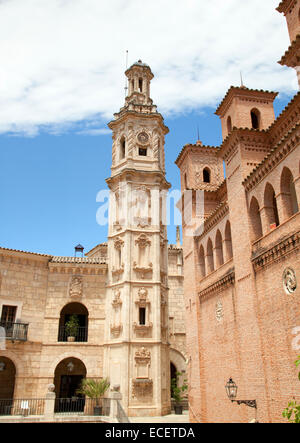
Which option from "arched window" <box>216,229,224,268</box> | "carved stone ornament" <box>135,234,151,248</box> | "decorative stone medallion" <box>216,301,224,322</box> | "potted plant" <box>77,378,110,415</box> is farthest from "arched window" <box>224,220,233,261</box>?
"potted plant" <box>77,378,110,415</box>

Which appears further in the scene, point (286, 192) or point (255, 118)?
point (255, 118)

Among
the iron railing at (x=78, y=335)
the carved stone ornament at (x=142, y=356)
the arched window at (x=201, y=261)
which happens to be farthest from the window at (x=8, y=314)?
the arched window at (x=201, y=261)

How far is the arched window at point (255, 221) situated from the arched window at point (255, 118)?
11.8 ft

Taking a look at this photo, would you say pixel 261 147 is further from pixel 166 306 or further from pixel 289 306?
pixel 166 306

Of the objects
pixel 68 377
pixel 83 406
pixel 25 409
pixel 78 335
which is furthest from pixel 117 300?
pixel 25 409

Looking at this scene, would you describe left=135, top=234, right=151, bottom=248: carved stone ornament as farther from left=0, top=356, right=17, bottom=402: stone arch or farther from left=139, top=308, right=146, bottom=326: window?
left=0, top=356, right=17, bottom=402: stone arch

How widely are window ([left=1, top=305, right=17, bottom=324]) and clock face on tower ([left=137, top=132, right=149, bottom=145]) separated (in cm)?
1365

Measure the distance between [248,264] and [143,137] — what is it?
18.3 metres

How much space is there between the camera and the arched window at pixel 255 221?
38.5 ft

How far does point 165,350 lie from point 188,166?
11.7 metres

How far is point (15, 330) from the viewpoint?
22.7 metres

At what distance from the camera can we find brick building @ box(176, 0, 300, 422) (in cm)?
974

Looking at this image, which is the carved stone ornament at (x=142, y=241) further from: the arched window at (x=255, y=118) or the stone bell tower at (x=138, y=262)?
the arched window at (x=255, y=118)

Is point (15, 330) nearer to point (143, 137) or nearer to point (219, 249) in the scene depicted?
point (219, 249)
